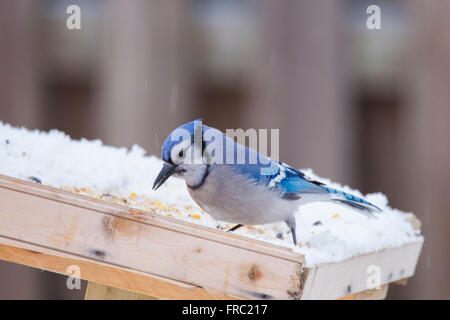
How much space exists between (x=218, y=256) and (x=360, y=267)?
38 cm

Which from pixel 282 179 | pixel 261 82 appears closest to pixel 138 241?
pixel 282 179

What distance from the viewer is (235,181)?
3.85 feet

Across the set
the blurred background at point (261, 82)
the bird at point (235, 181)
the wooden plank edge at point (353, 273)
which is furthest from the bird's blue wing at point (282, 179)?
the blurred background at point (261, 82)

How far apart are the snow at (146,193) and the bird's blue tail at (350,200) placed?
72mm

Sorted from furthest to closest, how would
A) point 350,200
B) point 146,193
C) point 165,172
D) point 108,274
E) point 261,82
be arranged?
point 261,82 < point 146,193 < point 350,200 < point 108,274 < point 165,172

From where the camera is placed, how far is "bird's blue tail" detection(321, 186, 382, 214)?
1.24 m

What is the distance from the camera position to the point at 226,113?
8.07 ft

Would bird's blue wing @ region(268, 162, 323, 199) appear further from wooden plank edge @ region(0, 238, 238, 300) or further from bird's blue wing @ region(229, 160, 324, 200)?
wooden plank edge @ region(0, 238, 238, 300)

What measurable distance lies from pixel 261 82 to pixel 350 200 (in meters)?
1.17

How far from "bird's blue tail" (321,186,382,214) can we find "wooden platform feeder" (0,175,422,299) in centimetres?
21

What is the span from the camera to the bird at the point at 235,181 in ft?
3.45

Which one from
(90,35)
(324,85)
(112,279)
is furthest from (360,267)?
(90,35)

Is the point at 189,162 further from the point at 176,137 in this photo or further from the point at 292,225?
the point at 292,225

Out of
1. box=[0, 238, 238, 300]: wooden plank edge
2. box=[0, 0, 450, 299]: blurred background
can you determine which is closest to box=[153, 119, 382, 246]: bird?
box=[0, 238, 238, 300]: wooden plank edge
